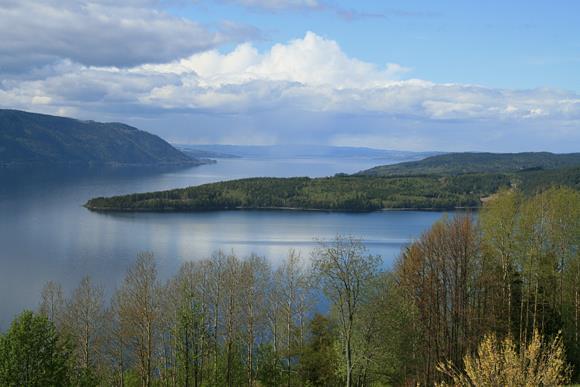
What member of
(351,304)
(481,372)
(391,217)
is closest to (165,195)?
(391,217)

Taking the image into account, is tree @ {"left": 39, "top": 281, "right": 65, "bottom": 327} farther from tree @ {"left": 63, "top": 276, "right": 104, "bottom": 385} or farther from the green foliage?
the green foliage

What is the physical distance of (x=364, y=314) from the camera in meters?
21.5

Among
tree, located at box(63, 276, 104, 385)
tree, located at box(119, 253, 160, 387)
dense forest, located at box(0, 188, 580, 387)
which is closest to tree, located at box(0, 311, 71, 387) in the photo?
dense forest, located at box(0, 188, 580, 387)

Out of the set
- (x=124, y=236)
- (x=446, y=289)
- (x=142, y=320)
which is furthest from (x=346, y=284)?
(x=124, y=236)

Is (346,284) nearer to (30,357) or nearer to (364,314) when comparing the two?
(364,314)

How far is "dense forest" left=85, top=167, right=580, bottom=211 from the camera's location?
110125mm

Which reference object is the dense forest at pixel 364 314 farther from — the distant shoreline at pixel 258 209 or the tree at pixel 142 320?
the distant shoreline at pixel 258 209

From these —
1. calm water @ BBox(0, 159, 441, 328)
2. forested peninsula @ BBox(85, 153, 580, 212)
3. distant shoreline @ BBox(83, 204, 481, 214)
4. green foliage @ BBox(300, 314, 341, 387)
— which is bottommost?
green foliage @ BBox(300, 314, 341, 387)

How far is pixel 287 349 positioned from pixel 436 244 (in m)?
8.03

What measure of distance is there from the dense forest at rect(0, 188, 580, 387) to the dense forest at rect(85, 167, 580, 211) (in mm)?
78986

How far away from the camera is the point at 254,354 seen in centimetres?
2695

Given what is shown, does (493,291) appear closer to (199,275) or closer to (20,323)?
(199,275)

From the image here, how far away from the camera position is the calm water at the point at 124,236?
48094 mm

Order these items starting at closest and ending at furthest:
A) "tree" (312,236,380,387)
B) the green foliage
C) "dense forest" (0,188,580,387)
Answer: "tree" (312,236,380,387)
"dense forest" (0,188,580,387)
the green foliage
